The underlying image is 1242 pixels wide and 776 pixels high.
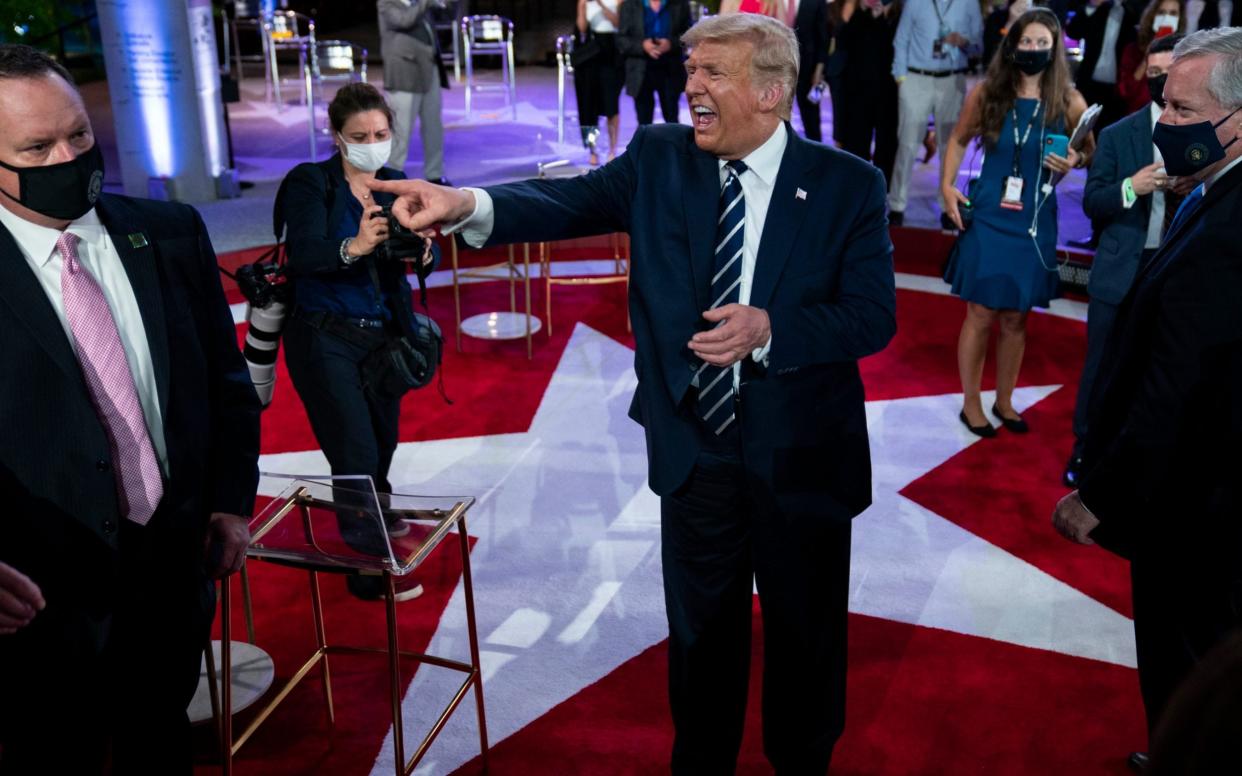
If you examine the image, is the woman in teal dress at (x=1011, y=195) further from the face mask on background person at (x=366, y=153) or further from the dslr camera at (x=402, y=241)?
the dslr camera at (x=402, y=241)

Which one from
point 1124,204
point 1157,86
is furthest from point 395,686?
point 1157,86

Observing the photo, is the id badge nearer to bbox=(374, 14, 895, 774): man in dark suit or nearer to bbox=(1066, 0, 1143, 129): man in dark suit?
bbox=(374, 14, 895, 774): man in dark suit

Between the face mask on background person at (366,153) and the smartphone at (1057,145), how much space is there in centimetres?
245

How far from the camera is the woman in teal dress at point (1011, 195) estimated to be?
13.8 ft

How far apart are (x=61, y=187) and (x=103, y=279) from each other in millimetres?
184

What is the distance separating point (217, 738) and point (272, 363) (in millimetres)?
1161

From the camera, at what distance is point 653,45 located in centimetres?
817

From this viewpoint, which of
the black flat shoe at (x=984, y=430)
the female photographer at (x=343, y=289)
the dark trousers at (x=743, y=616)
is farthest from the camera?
the black flat shoe at (x=984, y=430)

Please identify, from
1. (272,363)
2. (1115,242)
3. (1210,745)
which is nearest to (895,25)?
(1115,242)

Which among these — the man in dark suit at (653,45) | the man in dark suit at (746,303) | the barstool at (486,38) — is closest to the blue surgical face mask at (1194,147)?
the man in dark suit at (746,303)

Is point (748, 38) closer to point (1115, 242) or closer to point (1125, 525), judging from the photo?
point (1125, 525)

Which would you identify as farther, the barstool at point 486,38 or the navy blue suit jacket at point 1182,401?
the barstool at point 486,38

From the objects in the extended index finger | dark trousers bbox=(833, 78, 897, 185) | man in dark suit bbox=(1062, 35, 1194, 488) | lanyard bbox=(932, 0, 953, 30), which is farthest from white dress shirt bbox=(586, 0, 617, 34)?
the extended index finger

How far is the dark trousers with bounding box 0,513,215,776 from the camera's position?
6.17 feet
